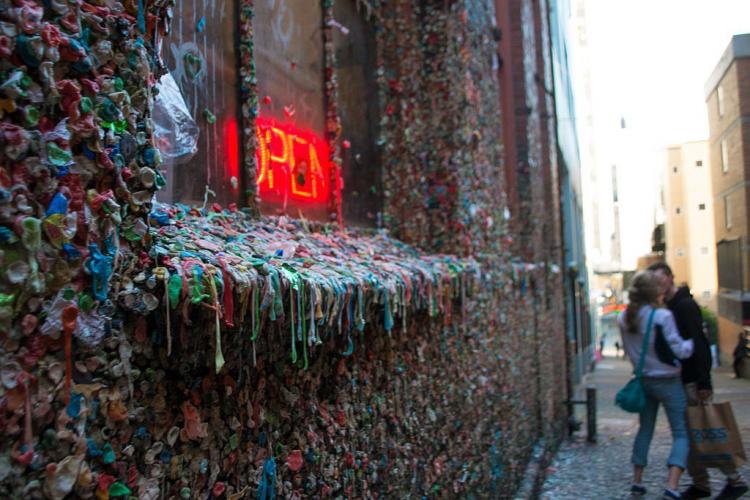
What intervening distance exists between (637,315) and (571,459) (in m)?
4.07

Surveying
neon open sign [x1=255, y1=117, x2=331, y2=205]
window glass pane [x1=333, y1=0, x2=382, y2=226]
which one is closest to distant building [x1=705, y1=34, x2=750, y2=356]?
window glass pane [x1=333, y1=0, x2=382, y2=226]

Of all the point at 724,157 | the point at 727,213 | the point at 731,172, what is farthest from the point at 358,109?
the point at 727,213

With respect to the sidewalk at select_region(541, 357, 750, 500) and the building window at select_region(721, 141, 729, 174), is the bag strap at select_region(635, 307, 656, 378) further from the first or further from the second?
the building window at select_region(721, 141, 729, 174)

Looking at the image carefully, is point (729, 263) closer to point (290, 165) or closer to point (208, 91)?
point (290, 165)

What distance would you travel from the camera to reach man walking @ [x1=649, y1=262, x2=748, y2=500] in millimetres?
5535

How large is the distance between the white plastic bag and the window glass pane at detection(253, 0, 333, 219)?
68 centimetres

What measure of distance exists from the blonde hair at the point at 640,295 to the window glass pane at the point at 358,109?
7.10 ft

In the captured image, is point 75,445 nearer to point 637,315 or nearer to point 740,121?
point 637,315

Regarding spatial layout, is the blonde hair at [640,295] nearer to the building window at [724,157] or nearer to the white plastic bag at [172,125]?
the white plastic bag at [172,125]

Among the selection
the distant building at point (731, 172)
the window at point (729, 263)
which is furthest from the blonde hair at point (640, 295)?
the window at point (729, 263)

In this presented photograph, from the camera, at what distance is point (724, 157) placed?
1869cm

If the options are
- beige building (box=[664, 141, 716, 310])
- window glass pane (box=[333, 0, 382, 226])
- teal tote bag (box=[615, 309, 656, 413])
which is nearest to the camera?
window glass pane (box=[333, 0, 382, 226])

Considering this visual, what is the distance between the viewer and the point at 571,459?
929 cm

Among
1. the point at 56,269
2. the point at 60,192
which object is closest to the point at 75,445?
the point at 56,269
